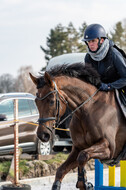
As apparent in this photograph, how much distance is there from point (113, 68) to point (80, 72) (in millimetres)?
508

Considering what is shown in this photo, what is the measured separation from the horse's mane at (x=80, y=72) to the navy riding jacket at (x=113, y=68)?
8.5 inches

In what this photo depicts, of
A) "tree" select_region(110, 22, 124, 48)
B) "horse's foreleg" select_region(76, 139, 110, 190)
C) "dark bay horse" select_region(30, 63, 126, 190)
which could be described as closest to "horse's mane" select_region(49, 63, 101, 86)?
"dark bay horse" select_region(30, 63, 126, 190)

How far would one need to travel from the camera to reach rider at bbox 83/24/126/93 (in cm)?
529

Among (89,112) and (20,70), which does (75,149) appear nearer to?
(89,112)

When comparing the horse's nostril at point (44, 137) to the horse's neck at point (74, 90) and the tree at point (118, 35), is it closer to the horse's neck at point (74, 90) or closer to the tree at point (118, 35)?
the horse's neck at point (74, 90)

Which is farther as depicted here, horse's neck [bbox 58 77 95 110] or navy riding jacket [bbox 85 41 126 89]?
navy riding jacket [bbox 85 41 126 89]

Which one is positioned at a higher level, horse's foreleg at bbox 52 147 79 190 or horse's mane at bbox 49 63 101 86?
horse's mane at bbox 49 63 101 86

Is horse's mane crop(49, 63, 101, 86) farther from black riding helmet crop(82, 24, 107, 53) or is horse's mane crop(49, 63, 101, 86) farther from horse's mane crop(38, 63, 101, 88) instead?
black riding helmet crop(82, 24, 107, 53)

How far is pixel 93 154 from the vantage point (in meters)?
4.77

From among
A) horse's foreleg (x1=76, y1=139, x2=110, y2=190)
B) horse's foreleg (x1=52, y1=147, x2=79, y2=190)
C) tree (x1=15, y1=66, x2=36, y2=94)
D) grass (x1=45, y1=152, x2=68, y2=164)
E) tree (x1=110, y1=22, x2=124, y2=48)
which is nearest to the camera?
horse's foreleg (x1=76, y1=139, x2=110, y2=190)

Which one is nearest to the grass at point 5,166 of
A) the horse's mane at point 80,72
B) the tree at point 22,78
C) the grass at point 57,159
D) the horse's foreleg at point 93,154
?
the grass at point 57,159

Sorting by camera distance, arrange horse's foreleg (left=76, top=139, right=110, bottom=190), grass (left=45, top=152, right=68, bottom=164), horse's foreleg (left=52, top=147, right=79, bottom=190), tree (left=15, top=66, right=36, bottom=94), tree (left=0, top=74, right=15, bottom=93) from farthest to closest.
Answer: tree (left=0, top=74, right=15, bottom=93)
tree (left=15, top=66, right=36, bottom=94)
grass (left=45, top=152, right=68, bottom=164)
horse's foreleg (left=52, top=147, right=79, bottom=190)
horse's foreleg (left=76, top=139, right=110, bottom=190)

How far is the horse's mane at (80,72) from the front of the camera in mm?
5211

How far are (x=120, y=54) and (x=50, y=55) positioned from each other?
50098 mm
